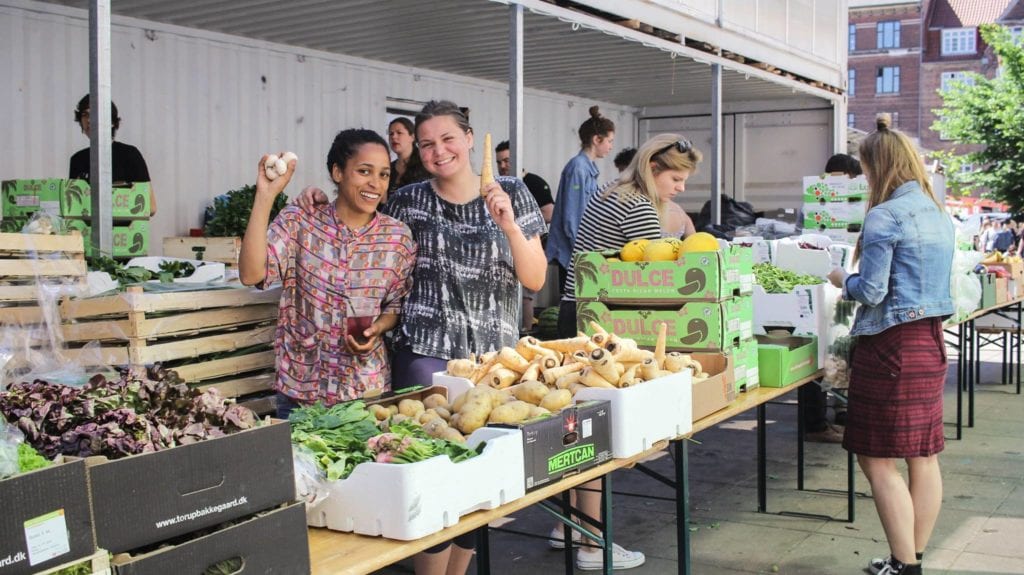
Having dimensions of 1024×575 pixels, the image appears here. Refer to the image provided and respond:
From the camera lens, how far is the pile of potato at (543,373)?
3.06m

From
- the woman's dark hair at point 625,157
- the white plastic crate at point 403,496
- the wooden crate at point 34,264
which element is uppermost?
the woman's dark hair at point 625,157

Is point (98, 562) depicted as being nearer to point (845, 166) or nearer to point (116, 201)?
point (116, 201)

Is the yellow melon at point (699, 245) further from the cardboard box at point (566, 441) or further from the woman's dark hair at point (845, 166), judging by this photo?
the woman's dark hair at point (845, 166)

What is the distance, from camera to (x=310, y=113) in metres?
9.80

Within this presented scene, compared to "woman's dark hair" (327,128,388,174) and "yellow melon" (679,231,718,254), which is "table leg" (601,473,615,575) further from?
"woman's dark hair" (327,128,388,174)

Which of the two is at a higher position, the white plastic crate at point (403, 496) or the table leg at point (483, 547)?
the white plastic crate at point (403, 496)

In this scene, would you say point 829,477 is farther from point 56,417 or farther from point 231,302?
point 56,417

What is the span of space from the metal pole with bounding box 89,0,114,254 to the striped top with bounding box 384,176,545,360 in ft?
5.85

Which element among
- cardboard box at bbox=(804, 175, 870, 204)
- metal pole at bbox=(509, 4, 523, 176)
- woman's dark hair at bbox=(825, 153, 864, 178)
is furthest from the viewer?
woman's dark hair at bbox=(825, 153, 864, 178)

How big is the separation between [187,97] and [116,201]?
120 inches

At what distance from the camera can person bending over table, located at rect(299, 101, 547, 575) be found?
3.72m

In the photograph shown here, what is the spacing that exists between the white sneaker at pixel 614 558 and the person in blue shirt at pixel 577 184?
301cm

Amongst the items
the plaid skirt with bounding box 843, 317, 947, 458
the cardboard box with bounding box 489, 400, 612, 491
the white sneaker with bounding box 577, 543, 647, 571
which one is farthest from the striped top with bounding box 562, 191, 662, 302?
the cardboard box with bounding box 489, 400, 612, 491

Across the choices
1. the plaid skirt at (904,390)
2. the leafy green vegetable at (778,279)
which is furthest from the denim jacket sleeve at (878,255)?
the leafy green vegetable at (778,279)
